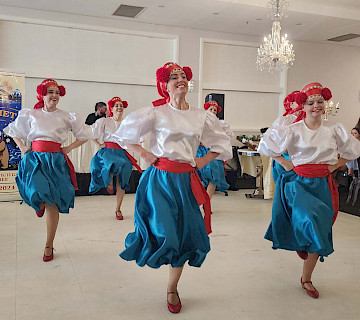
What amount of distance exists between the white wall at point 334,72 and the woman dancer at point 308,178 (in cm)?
647

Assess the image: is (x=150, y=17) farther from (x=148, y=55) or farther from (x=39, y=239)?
(x=39, y=239)

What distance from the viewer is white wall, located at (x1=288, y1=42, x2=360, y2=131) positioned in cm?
902

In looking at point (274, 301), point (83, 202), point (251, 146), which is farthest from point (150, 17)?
point (274, 301)

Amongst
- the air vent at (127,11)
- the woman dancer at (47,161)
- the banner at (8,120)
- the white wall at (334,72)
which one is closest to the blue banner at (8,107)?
the banner at (8,120)

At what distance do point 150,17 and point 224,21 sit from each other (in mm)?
1305

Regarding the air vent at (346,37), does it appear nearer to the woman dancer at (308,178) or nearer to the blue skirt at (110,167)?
the blue skirt at (110,167)

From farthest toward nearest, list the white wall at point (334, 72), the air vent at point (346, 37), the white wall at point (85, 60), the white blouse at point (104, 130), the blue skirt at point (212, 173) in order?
the white wall at point (334, 72) < the air vent at point (346, 37) < the white wall at point (85, 60) < the blue skirt at point (212, 173) < the white blouse at point (104, 130)

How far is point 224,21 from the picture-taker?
750cm

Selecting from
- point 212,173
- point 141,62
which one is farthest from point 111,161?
point 141,62

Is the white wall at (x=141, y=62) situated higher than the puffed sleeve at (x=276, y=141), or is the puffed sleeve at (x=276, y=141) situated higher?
the white wall at (x=141, y=62)

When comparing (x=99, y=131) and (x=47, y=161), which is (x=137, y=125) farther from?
(x=99, y=131)

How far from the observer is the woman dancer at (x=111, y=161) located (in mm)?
4914

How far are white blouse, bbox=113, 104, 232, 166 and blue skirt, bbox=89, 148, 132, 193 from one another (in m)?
2.37

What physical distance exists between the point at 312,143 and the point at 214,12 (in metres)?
4.87
